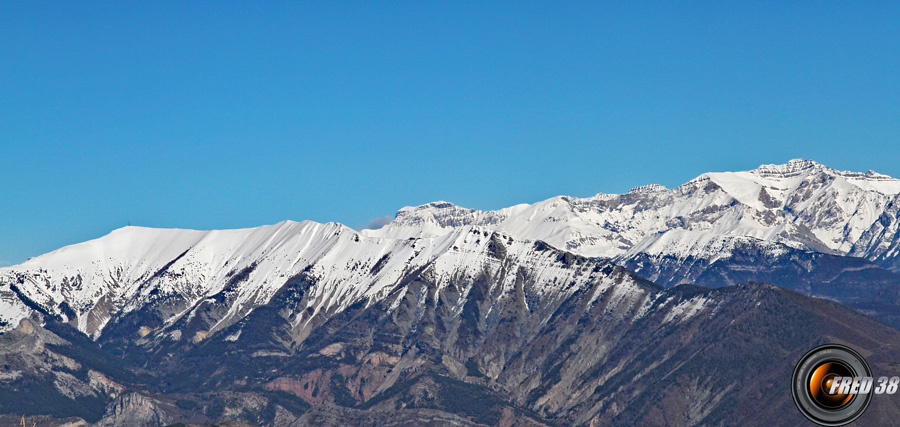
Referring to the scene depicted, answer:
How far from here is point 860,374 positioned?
12131 cm

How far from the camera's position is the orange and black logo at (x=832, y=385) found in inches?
4788

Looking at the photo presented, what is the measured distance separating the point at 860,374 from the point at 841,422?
15.0 ft

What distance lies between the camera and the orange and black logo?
12162 cm

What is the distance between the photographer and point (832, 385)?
406 ft

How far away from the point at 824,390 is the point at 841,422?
358 cm

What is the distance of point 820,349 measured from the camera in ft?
411

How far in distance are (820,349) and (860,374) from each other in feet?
16.4

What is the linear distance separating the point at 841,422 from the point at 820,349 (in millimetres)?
7237

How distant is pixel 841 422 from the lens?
121 m

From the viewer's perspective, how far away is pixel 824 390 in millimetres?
123812

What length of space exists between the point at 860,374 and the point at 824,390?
394 centimetres
